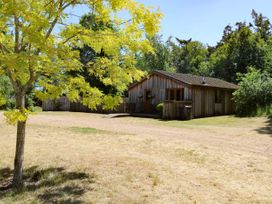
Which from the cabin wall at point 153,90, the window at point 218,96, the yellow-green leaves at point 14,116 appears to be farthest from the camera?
the window at point 218,96

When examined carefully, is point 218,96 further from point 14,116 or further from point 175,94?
point 14,116

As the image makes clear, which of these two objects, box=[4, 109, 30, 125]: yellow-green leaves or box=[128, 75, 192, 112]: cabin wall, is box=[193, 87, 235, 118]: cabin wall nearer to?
box=[128, 75, 192, 112]: cabin wall

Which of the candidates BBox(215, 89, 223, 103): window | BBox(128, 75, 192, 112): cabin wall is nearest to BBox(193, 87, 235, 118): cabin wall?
BBox(215, 89, 223, 103): window

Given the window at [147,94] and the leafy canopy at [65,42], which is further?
the window at [147,94]

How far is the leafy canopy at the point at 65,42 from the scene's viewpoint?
17.7ft

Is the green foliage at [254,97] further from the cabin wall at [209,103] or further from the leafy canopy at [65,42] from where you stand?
the leafy canopy at [65,42]

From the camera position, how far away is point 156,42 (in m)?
50.2

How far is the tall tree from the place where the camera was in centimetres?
542

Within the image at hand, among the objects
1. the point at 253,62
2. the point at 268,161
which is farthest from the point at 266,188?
the point at 253,62

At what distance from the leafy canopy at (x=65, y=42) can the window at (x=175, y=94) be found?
17.7 meters

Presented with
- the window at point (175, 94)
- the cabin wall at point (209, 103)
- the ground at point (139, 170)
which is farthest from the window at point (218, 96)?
the ground at point (139, 170)

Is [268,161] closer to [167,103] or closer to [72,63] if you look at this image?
[72,63]

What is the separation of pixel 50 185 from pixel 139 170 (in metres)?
2.11

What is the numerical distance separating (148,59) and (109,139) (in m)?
40.0
